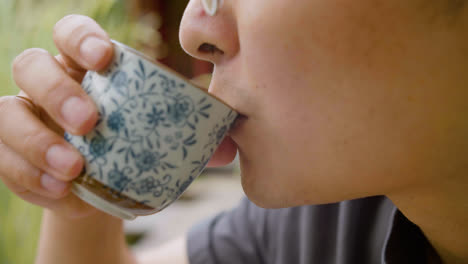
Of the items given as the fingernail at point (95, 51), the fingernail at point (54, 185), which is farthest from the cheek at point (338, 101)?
the fingernail at point (54, 185)

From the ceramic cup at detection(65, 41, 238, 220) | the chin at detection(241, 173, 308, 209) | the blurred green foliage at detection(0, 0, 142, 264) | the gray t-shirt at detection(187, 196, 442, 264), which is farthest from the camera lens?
the blurred green foliage at detection(0, 0, 142, 264)

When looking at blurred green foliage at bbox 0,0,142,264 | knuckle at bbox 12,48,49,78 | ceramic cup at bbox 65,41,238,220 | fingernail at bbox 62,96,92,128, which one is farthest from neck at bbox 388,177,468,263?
blurred green foliage at bbox 0,0,142,264

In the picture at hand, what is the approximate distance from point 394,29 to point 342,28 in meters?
0.06

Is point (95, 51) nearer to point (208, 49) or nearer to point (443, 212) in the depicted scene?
point (208, 49)

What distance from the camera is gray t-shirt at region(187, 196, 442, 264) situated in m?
0.80

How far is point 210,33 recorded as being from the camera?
0.57m

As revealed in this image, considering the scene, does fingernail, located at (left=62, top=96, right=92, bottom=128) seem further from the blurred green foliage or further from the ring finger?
the blurred green foliage

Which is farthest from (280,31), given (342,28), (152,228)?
(152,228)

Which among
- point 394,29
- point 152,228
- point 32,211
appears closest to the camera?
point 394,29

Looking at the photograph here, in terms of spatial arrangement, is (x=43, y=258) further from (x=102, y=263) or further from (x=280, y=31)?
(x=280, y=31)

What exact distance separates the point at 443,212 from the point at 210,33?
1.53 ft

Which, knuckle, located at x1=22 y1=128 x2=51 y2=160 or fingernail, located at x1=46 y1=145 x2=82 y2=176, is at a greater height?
fingernail, located at x1=46 y1=145 x2=82 y2=176

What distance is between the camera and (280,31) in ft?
1.73

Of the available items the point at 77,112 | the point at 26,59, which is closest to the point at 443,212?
the point at 77,112
